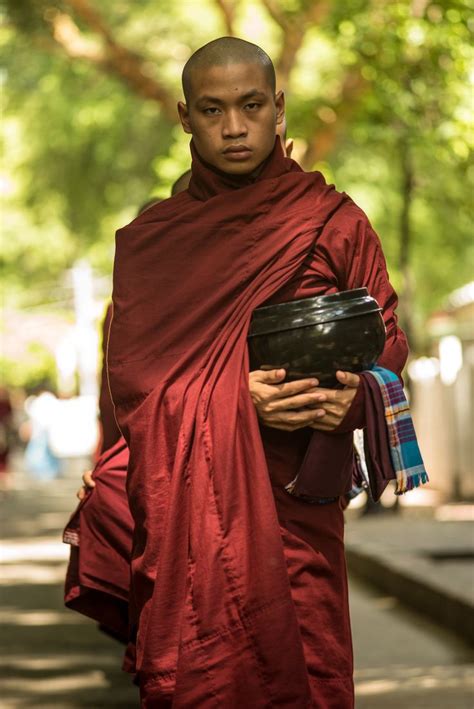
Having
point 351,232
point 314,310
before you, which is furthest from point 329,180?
point 314,310

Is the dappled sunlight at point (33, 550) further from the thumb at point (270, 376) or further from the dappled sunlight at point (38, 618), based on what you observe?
the thumb at point (270, 376)

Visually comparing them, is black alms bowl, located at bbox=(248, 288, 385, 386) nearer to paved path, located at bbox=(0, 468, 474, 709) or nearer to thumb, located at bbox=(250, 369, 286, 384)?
thumb, located at bbox=(250, 369, 286, 384)

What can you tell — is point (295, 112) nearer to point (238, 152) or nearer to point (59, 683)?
point (59, 683)

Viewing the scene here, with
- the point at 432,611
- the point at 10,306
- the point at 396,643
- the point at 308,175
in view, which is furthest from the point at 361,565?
the point at 10,306

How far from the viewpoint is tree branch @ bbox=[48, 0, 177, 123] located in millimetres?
17266

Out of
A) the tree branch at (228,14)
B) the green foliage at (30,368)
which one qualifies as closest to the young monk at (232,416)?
the tree branch at (228,14)

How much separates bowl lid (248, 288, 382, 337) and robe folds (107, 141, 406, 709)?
4 centimetres

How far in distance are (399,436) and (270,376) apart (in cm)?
33

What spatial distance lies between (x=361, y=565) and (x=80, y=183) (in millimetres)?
14595

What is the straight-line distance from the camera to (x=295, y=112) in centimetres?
1705

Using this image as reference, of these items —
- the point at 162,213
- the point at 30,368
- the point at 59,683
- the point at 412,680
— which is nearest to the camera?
the point at 162,213

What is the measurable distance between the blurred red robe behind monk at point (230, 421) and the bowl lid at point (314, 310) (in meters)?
0.04

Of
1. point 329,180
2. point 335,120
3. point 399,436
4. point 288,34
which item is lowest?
point 399,436

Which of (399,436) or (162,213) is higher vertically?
(162,213)
